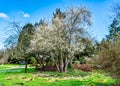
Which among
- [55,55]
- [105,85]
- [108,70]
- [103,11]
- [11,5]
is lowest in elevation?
[105,85]

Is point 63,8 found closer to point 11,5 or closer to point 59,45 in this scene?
point 59,45

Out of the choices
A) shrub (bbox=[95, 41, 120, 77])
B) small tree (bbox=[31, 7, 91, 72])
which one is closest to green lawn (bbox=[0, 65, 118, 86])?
shrub (bbox=[95, 41, 120, 77])

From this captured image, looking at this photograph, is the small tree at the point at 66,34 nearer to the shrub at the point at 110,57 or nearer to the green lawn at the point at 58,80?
the green lawn at the point at 58,80

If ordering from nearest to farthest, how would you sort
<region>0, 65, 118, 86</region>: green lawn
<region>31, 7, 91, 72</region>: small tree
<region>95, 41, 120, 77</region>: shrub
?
<region>95, 41, 120, 77</region>: shrub
<region>0, 65, 118, 86</region>: green lawn
<region>31, 7, 91, 72</region>: small tree

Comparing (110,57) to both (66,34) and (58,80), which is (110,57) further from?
(66,34)

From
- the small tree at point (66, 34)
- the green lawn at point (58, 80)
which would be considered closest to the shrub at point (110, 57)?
the green lawn at point (58, 80)

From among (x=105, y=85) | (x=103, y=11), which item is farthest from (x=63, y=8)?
(x=105, y=85)

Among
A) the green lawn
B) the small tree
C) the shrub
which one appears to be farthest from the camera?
the small tree

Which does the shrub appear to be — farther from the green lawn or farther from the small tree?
the small tree

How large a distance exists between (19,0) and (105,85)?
9823mm

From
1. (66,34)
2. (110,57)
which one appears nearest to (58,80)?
(110,57)

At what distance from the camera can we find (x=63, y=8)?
2686 centimetres

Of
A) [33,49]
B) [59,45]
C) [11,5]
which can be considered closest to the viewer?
[11,5]

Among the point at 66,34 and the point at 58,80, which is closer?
the point at 58,80
